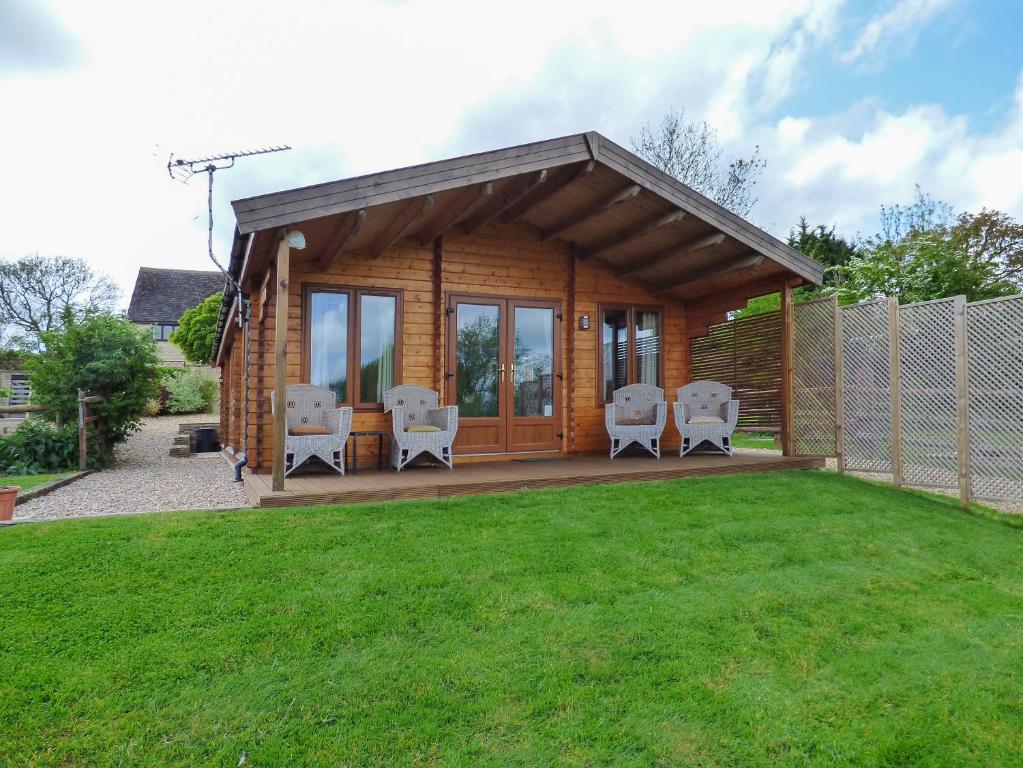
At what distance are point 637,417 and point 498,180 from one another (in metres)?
3.30

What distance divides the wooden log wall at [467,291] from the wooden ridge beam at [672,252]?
0.25m

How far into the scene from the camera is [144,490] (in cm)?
531

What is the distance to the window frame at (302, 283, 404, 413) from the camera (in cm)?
588

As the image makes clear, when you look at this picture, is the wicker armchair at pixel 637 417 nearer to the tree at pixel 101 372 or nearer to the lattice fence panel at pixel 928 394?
the lattice fence panel at pixel 928 394

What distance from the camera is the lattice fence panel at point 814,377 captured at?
247 inches

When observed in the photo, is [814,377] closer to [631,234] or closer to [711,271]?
[711,271]

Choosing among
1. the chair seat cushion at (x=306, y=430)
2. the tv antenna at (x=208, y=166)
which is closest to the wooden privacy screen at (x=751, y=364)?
the chair seat cushion at (x=306, y=430)

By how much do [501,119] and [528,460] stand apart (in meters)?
11.7

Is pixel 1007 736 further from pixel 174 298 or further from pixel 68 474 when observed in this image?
pixel 174 298

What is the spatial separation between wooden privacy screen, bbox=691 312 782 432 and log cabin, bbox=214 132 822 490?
11.7 inches

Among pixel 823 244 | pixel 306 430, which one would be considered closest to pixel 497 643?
pixel 306 430

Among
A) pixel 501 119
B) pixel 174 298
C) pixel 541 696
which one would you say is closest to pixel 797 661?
pixel 541 696

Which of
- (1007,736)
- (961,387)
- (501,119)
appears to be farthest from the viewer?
(501,119)

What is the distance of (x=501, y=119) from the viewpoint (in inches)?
598
